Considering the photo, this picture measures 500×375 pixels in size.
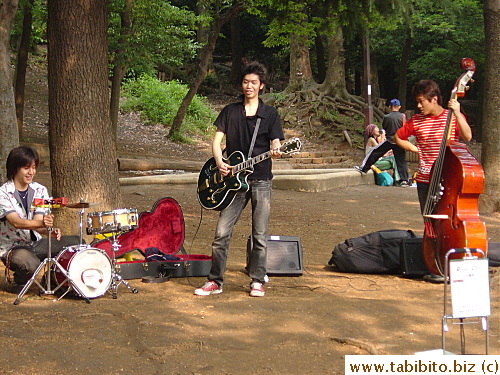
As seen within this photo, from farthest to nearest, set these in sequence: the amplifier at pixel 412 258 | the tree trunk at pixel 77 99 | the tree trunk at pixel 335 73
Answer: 1. the tree trunk at pixel 335 73
2. the tree trunk at pixel 77 99
3. the amplifier at pixel 412 258

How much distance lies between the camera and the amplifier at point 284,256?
7020 millimetres

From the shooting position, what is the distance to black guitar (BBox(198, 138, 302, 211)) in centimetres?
590

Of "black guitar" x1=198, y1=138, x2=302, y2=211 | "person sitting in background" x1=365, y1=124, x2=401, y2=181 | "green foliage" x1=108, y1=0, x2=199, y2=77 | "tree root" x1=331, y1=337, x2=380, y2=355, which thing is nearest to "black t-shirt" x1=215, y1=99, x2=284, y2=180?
"black guitar" x1=198, y1=138, x2=302, y2=211

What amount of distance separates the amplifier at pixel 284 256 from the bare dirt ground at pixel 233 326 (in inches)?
3.7

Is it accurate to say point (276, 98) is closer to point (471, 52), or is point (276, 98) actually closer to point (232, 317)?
point (471, 52)

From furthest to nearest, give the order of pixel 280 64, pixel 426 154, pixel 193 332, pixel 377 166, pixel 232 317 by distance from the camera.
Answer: pixel 280 64
pixel 377 166
pixel 426 154
pixel 232 317
pixel 193 332

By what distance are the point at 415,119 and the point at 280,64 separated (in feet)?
107

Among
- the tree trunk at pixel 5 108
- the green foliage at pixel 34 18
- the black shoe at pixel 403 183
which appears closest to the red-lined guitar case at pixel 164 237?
the tree trunk at pixel 5 108

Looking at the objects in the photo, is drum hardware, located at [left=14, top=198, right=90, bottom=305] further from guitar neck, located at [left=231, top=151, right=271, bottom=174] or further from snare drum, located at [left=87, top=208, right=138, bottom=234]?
guitar neck, located at [left=231, top=151, right=271, bottom=174]

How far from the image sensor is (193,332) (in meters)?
4.91

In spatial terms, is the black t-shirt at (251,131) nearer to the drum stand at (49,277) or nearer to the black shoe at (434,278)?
the drum stand at (49,277)

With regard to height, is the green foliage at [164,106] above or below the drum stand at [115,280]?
above

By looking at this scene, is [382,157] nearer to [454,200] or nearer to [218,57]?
[454,200]

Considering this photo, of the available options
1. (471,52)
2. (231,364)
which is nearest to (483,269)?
(231,364)
